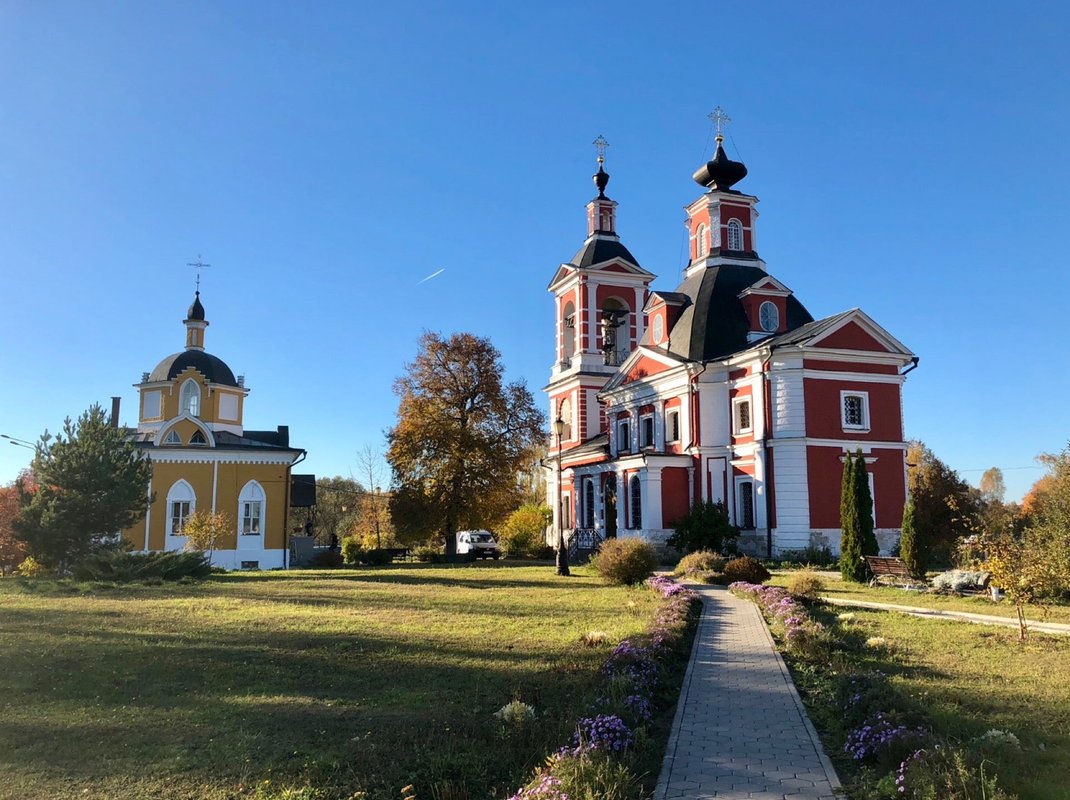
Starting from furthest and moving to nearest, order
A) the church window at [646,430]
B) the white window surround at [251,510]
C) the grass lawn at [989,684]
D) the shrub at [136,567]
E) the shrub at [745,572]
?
the church window at [646,430] → the white window surround at [251,510] → the shrub at [136,567] → the shrub at [745,572] → the grass lawn at [989,684]

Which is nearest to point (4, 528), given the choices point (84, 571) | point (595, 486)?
point (84, 571)

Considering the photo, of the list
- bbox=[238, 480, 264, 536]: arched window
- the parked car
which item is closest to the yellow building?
bbox=[238, 480, 264, 536]: arched window

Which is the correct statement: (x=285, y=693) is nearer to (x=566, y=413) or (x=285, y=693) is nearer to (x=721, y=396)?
(x=721, y=396)

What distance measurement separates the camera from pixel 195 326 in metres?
43.0

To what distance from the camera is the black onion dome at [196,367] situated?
41.2 m

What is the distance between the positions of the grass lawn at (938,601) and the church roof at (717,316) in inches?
559

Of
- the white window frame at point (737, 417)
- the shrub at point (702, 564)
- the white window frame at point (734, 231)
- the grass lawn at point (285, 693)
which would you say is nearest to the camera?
the grass lawn at point (285, 693)

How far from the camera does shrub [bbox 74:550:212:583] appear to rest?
75.2ft

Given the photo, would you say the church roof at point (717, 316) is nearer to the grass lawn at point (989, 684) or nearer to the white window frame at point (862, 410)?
the white window frame at point (862, 410)

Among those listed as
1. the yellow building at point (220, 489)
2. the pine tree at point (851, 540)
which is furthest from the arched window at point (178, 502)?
the pine tree at point (851, 540)

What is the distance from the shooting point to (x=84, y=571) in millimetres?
23469

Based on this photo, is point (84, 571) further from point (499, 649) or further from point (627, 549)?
point (499, 649)

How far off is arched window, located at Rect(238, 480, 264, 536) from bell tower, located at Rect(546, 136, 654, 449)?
17.1 m

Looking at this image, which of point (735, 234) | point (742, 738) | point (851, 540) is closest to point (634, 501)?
point (851, 540)
